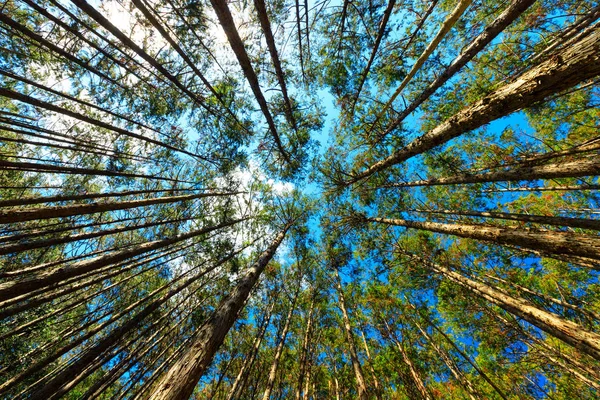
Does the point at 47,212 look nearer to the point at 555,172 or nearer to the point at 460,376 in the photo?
the point at 555,172

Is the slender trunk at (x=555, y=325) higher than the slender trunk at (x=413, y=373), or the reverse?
the slender trunk at (x=555, y=325)

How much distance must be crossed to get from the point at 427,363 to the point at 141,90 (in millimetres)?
15650

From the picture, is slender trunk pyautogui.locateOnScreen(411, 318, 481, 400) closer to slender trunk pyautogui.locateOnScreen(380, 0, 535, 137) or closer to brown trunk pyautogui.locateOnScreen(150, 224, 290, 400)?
brown trunk pyautogui.locateOnScreen(150, 224, 290, 400)

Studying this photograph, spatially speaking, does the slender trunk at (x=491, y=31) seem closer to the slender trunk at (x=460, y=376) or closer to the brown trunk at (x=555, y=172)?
the brown trunk at (x=555, y=172)

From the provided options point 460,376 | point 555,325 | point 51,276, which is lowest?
point 460,376

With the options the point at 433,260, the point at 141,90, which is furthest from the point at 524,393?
the point at 141,90

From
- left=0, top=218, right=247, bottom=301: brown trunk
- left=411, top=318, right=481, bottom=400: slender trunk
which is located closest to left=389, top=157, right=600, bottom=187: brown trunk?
left=411, top=318, right=481, bottom=400: slender trunk

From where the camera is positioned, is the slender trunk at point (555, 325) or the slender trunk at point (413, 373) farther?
the slender trunk at point (413, 373)

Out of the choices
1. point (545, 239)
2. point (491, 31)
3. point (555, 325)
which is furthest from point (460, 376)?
point (491, 31)

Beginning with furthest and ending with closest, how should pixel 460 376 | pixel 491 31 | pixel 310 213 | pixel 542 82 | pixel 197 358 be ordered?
pixel 310 213 → pixel 460 376 → pixel 491 31 → pixel 197 358 → pixel 542 82

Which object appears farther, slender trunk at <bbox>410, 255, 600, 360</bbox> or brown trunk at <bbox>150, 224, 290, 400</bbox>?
slender trunk at <bbox>410, 255, 600, 360</bbox>

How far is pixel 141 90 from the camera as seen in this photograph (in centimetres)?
652

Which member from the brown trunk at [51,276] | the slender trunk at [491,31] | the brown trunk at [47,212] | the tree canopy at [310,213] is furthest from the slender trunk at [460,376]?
the brown trunk at [47,212]

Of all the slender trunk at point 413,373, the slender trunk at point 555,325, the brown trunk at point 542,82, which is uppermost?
the brown trunk at point 542,82
